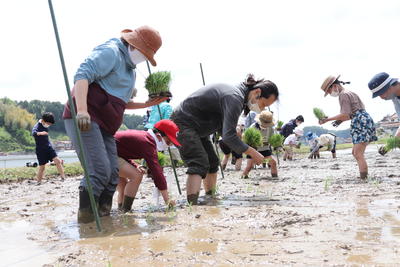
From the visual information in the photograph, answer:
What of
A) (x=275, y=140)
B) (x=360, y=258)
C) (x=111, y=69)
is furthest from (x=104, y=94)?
(x=275, y=140)

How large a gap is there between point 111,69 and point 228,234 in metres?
1.71

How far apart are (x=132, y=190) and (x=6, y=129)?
3670 inches

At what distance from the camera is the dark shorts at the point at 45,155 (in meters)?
9.02

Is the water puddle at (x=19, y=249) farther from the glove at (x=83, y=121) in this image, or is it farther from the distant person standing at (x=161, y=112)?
the distant person standing at (x=161, y=112)

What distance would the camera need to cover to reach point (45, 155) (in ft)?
29.9

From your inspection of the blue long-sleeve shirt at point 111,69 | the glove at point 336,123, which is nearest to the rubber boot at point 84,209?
the blue long-sleeve shirt at point 111,69

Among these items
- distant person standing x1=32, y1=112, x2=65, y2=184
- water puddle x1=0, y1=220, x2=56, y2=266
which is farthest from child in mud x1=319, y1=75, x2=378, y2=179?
distant person standing x1=32, y1=112, x2=65, y2=184

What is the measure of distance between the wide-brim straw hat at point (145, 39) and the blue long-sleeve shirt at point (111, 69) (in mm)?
115

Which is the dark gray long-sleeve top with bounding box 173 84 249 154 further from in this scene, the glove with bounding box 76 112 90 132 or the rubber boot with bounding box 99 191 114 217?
the glove with bounding box 76 112 90 132

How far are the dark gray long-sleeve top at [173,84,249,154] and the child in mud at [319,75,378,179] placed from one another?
7.89ft

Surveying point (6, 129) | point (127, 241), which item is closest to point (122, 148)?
point (127, 241)

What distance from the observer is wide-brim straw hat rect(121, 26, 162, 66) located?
3.52 meters

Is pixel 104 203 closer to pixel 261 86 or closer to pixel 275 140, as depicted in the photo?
pixel 261 86

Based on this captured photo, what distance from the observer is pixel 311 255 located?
6.85 feet
